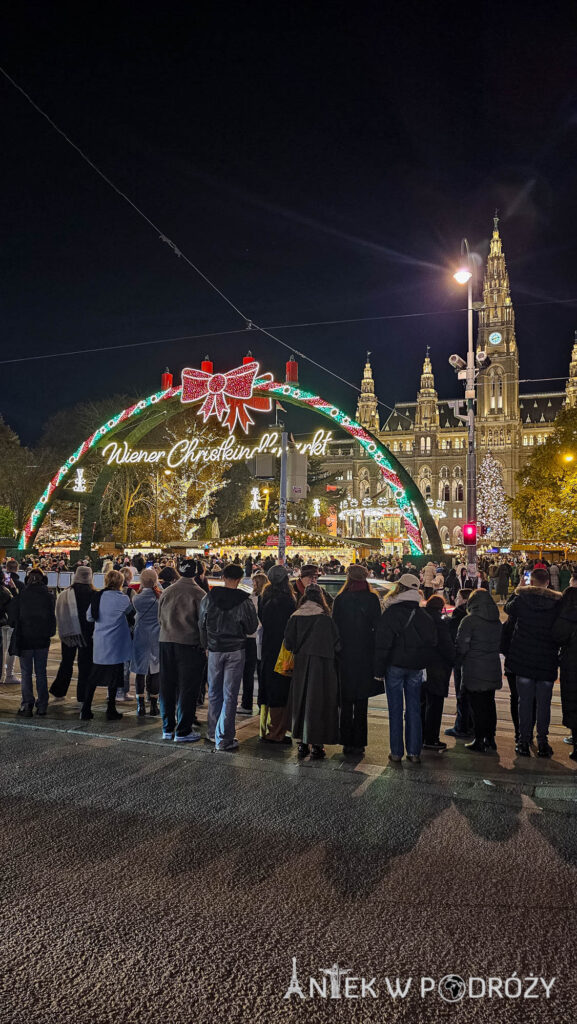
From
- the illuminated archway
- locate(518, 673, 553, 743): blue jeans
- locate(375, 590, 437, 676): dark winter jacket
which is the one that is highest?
the illuminated archway

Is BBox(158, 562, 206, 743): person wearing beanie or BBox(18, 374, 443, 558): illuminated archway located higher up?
BBox(18, 374, 443, 558): illuminated archway

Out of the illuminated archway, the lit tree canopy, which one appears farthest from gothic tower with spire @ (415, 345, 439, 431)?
the illuminated archway

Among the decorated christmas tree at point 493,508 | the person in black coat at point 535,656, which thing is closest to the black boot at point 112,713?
the person in black coat at point 535,656

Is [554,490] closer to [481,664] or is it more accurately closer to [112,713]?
[481,664]

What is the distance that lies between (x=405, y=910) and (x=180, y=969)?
4.03 ft

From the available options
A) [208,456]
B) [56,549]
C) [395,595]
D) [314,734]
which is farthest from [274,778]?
[56,549]

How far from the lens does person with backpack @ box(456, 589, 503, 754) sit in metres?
6.51

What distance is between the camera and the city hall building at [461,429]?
103 metres

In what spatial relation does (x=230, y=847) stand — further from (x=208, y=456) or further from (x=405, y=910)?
(x=208, y=456)

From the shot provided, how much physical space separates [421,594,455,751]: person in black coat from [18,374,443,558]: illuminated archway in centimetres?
1497

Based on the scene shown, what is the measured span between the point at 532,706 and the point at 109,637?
183 inches

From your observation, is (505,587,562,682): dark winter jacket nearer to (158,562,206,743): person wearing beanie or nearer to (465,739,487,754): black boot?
(465,739,487,754): black boot

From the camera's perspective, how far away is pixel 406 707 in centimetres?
627

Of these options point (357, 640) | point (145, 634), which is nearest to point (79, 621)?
point (145, 634)
